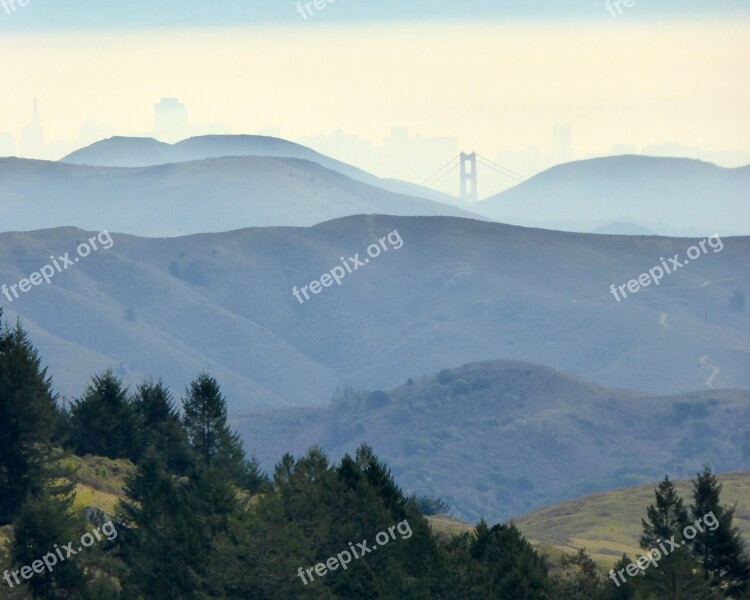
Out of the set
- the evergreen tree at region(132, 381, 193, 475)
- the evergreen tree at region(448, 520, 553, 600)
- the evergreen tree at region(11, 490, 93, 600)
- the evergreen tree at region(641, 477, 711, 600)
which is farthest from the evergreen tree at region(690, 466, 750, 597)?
the evergreen tree at region(132, 381, 193, 475)

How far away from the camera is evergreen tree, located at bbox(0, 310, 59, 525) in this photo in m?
56.5

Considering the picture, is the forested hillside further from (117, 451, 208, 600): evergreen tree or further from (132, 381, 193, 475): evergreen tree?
(132, 381, 193, 475): evergreen tree

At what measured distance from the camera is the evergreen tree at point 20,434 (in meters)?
56.5

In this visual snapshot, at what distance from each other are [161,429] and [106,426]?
377 centimetres

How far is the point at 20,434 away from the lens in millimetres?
57438

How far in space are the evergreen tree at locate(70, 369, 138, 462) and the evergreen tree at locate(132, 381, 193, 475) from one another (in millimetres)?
592

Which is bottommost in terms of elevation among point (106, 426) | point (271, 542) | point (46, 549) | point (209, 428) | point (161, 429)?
point (271, 542)

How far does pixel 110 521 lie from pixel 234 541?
21.3 feet

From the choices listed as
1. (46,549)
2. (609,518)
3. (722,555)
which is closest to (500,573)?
(722,555)

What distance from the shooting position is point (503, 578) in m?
52.7

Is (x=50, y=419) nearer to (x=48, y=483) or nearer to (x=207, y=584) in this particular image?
(x=48, y=483)

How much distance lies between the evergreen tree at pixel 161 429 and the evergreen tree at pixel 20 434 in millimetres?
9012

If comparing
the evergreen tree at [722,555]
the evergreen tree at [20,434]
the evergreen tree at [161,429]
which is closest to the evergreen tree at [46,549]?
the evergreen tree at [20,434]

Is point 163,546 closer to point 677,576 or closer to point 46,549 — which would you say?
point 46,549
